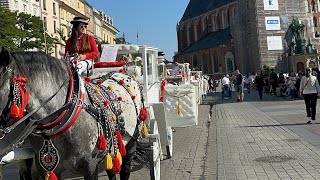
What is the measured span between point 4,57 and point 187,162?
5480mm

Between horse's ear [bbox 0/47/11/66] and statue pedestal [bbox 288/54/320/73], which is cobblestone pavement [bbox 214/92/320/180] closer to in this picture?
horse's ear [bbox 0/47/11/66]

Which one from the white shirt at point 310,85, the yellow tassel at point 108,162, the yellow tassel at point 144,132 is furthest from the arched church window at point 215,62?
the yellow tassel at point 108,162

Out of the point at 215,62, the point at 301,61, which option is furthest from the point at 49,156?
the point at 215,62

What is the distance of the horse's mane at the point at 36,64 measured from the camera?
3.50 meters

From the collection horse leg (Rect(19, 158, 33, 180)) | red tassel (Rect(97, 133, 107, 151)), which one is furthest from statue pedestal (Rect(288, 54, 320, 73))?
red tassel (Rect(97, 133, 107, 151))

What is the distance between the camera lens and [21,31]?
36.8 m

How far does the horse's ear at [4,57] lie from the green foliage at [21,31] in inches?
1236

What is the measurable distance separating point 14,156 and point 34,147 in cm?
19

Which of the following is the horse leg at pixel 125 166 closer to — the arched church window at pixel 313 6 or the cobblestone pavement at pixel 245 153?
the cobblestone pavement at pixel 245 153

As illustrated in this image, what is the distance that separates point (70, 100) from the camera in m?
3.75

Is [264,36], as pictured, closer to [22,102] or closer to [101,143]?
[101,143]

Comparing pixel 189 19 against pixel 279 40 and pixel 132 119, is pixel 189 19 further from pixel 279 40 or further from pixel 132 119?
pixel 132 119

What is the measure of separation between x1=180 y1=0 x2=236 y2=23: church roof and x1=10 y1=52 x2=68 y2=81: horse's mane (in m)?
74.6

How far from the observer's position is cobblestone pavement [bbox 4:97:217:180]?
7.24m
